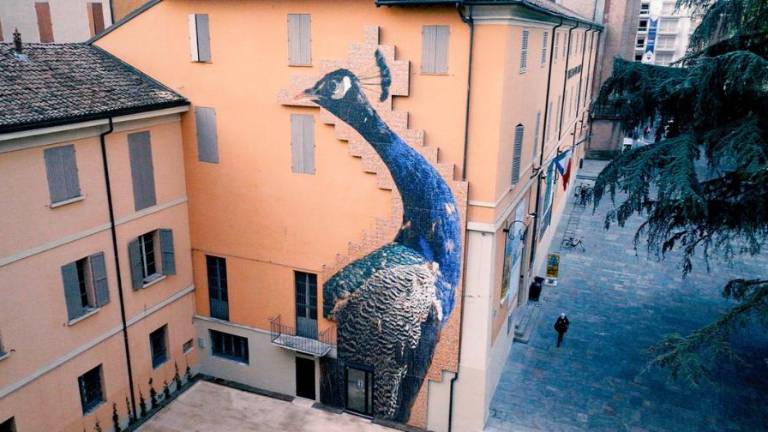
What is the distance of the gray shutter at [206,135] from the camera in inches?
688

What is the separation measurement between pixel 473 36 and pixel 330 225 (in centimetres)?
650

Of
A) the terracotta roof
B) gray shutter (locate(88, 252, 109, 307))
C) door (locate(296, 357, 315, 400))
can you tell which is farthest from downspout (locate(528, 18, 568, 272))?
gray shutter (locate(88, 252, 109, 307))

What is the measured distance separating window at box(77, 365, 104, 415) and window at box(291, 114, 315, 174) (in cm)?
791

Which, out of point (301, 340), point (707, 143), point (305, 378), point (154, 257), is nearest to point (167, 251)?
point (154, 257)

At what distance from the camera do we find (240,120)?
17.1m

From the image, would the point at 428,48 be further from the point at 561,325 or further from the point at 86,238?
the point at 561,325

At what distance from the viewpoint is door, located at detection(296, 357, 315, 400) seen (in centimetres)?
1838

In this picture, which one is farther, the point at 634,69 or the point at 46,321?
the point at 634,69

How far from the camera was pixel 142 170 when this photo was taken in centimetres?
1669

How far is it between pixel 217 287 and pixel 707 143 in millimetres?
15021

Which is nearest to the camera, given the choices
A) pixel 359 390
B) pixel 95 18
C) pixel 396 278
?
pixel 396 278

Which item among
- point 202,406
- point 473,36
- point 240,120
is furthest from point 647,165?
point 202,406

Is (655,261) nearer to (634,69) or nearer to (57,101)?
(634,69)

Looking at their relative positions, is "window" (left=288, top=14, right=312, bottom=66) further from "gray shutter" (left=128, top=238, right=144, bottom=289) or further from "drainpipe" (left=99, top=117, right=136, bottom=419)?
"gray shutter" (left=128, top=238, right=144, bottom=289)
